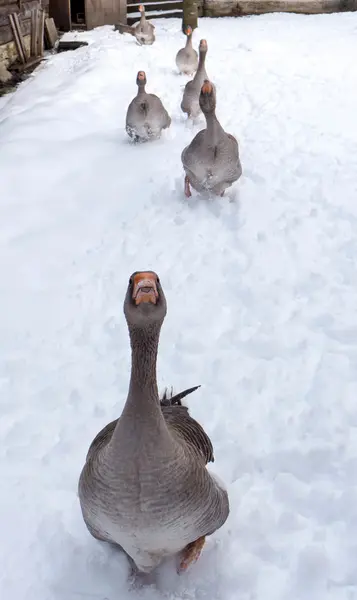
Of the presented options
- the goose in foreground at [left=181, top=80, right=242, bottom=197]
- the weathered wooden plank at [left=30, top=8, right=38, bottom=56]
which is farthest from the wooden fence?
the goose in foreground at [left=181, top=80, right=242, bottom=197]

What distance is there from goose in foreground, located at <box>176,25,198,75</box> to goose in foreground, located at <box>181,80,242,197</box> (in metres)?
6.37

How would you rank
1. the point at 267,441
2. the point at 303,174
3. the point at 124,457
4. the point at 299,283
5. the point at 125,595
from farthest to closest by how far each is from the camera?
the point at 303,174
the point at 299,283
the point at 267,441
the point at 125,595
the point at 124,457

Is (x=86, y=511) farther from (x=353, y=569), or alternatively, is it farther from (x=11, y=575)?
(x=353, y=569)

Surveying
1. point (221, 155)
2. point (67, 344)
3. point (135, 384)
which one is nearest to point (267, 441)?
point (135, 384)

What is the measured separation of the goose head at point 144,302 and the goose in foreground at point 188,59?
10885 millimetres

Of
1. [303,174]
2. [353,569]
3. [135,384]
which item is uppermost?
[135,384]

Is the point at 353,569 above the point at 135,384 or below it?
below

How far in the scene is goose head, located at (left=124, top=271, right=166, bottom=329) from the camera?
6.34ft

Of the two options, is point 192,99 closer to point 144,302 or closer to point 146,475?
point 144,302

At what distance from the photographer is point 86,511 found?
220 centimetres

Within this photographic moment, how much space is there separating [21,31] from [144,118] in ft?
27.1

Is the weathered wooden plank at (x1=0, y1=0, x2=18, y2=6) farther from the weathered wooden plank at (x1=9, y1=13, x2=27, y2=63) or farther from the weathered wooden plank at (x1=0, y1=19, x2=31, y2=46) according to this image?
the weathered wooden plank at (x1=0, y1=19, x2=31, y2=46)

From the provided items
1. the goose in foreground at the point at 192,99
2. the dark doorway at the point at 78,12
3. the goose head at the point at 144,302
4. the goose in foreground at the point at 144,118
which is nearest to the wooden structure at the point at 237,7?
the dark doorway at the point at 78,12

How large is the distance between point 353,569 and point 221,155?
13.8 feet
